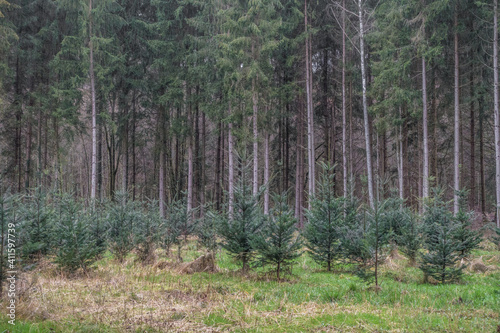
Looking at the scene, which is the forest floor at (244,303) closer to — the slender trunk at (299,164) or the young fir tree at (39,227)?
the young fir tree at (39,227)

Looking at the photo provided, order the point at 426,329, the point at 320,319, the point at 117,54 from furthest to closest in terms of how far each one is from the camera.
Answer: the point at 117,54 < the point at 320,319 < the point at 426,329

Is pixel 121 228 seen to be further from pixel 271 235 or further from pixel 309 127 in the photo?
pixel 309 127

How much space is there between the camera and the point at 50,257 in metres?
9.12

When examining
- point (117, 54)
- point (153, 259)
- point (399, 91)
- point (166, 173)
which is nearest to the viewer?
point (153, 259)

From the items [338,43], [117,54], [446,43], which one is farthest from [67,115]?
[446,43]

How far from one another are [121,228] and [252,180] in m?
8.88

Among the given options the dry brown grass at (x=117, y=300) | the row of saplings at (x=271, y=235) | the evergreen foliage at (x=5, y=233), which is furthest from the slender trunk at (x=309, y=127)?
the evergreen foliage at (x=5, y=233)

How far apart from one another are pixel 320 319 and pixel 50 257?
7195 millimetres

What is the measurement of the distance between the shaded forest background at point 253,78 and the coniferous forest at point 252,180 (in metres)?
0.16

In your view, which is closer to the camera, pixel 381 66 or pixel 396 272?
pixel 396 272

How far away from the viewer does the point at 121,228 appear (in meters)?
11.0

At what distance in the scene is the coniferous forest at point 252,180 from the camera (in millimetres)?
6074

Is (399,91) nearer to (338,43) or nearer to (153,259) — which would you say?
(338,43)

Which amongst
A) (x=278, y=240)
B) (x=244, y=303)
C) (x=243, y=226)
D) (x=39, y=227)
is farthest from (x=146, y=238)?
(x=244, y=303)
